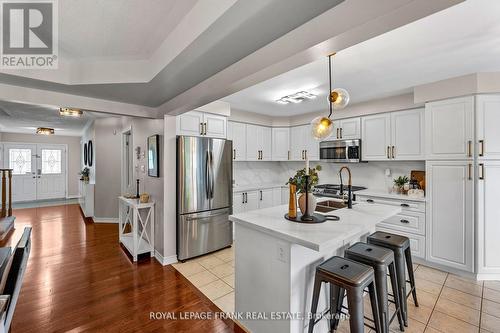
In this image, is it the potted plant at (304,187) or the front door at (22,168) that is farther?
the front door at (22,168)

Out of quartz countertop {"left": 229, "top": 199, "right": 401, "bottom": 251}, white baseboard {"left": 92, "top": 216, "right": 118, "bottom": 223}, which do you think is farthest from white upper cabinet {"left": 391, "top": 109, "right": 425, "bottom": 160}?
white baseboard {"left": 92, "top": 216, "right": 118, "bottom": 223}

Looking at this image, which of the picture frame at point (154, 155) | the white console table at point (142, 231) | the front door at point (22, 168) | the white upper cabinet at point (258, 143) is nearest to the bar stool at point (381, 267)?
the picture frame at point (154, 155)

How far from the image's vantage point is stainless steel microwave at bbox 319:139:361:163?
4.07 metres

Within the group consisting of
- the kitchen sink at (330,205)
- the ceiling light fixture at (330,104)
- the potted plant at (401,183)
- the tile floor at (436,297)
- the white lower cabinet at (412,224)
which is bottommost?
the tile floor at (436,297)

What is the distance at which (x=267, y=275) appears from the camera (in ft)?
5.97

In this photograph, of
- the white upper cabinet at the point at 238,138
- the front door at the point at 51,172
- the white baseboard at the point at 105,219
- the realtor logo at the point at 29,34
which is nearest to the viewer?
the realtor logo at the point at 29,34

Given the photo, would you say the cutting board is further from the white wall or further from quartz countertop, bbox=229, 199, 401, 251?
the white wall

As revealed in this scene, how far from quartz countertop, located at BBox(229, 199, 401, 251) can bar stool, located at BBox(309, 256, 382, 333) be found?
204 mm

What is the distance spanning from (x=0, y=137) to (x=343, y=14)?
36.5 ft

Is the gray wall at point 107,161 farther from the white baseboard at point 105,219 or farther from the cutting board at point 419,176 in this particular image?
the cutting board at point 419,176

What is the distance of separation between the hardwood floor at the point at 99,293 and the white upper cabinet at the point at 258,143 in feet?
9.05

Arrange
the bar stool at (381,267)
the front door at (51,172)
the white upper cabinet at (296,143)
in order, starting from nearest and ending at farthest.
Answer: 1. the bar stool at (381,267)
2. the white upper cabinet at (296,143)
3. the front door at (51,172)

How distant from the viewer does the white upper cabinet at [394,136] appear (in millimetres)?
3453

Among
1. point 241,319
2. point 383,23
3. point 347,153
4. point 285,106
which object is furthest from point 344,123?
point 241,319
